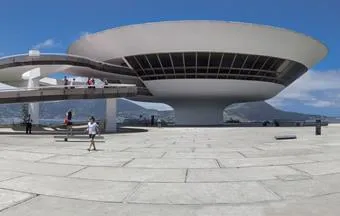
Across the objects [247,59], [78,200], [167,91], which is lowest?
[78,200]

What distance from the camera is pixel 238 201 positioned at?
768 centimetres

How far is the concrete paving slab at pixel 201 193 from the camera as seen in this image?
25.6 feet

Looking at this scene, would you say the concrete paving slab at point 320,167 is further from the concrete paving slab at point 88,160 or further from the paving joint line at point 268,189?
the concrete paving slab at point 88,160

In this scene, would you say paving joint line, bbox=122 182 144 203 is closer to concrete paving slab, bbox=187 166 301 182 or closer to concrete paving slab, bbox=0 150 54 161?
concrete paving slab, bbox=187 166 301 182

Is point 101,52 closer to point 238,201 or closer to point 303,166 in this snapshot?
point 303,166

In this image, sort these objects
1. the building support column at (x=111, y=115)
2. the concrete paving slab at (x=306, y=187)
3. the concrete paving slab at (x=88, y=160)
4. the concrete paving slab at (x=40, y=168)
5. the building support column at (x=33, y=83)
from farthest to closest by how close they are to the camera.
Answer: the building support column at (x=33, y=83), the building support column at (x=111, y=115), the concrete paving slab at (x=88, y=160), the concrete paving slab at (x=40, y=168), the concrete paving slab at (x=306, y=187)

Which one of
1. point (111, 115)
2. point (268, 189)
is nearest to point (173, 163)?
point (268, 189)

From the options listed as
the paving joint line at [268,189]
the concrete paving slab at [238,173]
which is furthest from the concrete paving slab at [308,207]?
the concrete paving slab at [238,173]

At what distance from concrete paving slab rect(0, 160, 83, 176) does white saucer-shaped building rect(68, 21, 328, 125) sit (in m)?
35.6

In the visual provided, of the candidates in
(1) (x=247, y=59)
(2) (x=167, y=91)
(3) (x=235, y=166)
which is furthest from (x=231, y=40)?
(3) (x=235, y=166)

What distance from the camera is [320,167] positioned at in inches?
465

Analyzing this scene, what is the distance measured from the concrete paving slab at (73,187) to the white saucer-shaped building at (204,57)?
38175 mm

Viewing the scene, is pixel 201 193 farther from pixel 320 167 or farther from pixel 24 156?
pixel 24 156

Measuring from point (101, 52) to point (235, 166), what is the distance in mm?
44567
